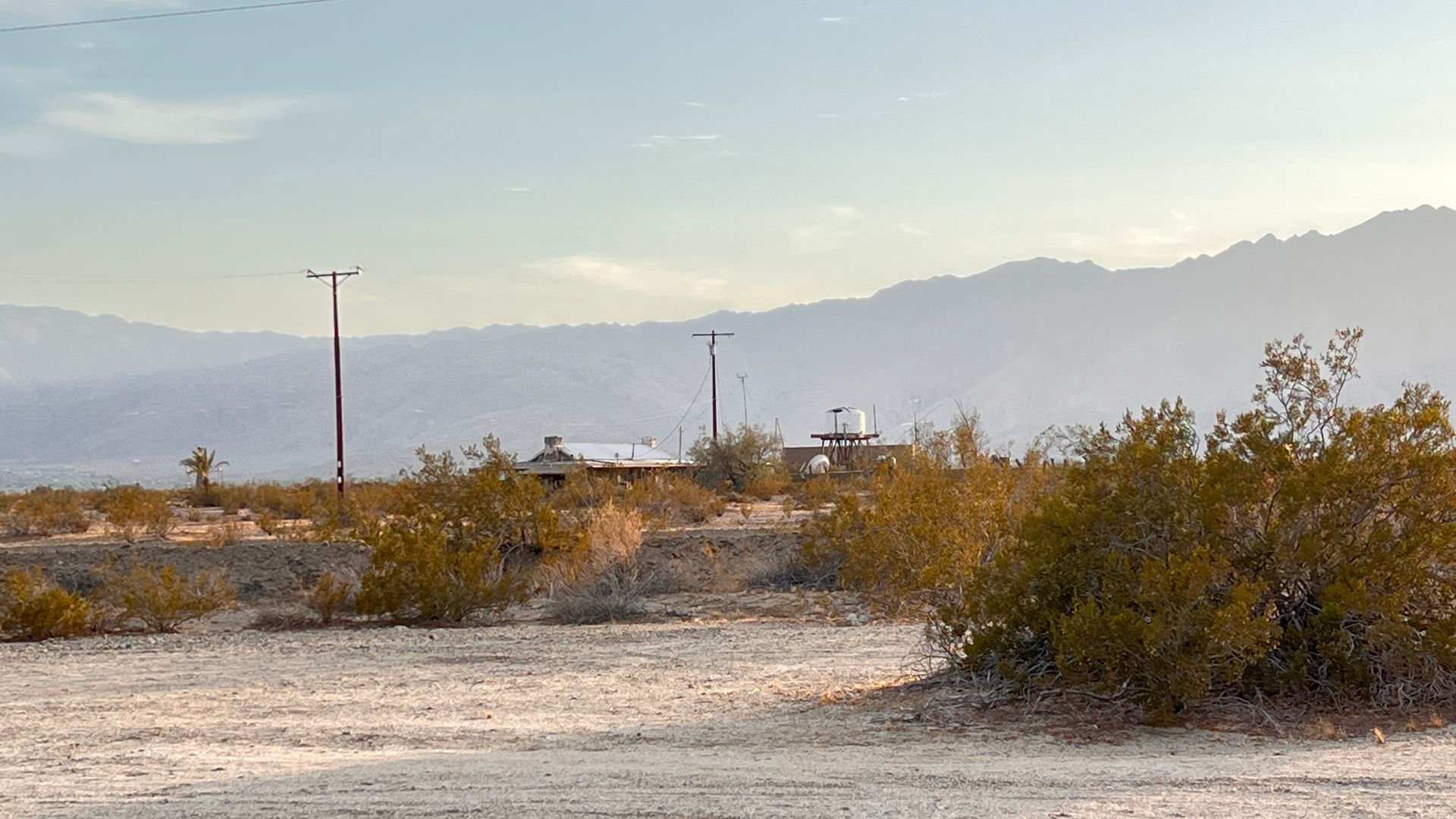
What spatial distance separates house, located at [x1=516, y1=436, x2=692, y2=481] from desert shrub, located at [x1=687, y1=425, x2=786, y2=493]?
3.22 feet

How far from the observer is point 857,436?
77.8 metres

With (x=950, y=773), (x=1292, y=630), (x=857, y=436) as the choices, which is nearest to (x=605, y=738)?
(x=950, y=773)

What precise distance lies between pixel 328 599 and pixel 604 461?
119 ft

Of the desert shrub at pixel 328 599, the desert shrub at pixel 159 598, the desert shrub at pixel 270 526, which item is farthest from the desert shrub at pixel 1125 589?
the desert shrub at pixel 270 526

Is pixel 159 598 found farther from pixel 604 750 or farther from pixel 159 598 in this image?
pixel 604 750

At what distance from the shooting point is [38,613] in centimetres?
1945

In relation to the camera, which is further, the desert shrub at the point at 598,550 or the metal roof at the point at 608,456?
the metal roof at the point at 608,456

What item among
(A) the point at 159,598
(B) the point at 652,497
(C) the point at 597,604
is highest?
(B) the point at 652,497

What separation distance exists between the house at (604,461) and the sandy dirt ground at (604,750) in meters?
30.0

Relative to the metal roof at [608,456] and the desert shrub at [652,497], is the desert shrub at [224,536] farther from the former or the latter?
the metal roof at [608,456]

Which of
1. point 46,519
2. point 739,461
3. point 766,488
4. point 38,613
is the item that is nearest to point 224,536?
point 46,519

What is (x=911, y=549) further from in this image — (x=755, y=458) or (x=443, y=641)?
(x=755, y=458)

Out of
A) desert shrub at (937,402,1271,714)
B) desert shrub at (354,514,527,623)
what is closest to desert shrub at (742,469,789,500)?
desert shrub at (354,514,527,623)

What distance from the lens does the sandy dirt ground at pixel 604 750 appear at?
8.55 meters
